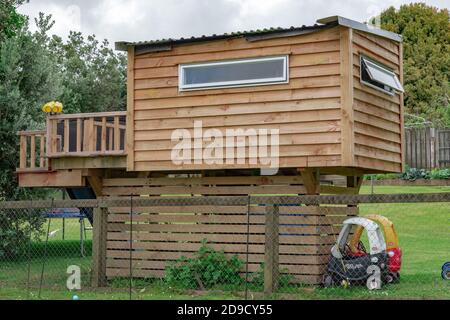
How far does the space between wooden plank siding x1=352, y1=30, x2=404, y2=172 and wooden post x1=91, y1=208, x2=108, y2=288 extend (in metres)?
4.66

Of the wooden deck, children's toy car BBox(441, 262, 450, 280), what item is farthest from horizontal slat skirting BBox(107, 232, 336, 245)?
children's toy car BBox(441, 262, 450, 280)

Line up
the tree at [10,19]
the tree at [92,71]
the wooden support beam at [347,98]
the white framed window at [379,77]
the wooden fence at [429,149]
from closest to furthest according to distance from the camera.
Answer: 1. the wooden support beam at [347,98]
2. the white framed window at [379,77]
3. the tree at [10,19]
4. the wooden fence at [429,149]
5. the tree at [92,71]

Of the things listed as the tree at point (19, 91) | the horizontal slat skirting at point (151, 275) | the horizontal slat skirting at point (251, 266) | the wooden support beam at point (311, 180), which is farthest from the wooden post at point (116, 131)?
the tree at point (19, 91)

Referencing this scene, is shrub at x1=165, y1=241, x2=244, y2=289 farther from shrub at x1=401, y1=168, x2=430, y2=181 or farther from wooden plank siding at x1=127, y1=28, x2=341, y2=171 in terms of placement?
shrub at x1=401, y1=168, x2=430, y2=181

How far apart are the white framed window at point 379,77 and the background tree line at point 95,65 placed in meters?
9.67

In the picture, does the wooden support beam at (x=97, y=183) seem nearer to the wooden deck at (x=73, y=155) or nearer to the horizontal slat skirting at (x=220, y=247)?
the wooden deck at (x=73, y=155)

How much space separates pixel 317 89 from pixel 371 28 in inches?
71.6

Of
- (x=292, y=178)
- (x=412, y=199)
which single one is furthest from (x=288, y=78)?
(x=412, y=199)

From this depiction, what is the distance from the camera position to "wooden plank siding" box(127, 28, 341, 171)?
41.7ft

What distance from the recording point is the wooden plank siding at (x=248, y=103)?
12.7 metres

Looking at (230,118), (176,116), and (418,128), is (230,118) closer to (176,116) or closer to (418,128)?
(176,116)

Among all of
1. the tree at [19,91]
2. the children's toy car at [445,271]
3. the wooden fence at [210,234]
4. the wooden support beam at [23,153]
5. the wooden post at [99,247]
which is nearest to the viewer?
the wooden fence at [210,234]

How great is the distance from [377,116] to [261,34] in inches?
106

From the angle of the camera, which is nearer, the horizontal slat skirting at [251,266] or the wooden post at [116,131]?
the horizontal slat skirting at [251,266]
